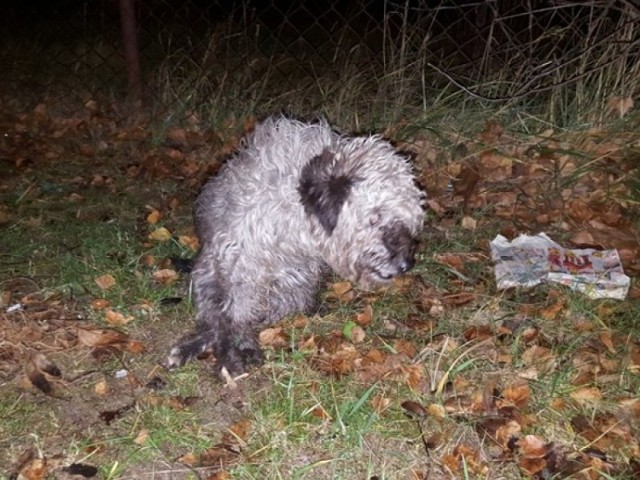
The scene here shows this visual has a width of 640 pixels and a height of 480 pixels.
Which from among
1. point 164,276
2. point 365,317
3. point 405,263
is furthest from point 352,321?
point 164,276

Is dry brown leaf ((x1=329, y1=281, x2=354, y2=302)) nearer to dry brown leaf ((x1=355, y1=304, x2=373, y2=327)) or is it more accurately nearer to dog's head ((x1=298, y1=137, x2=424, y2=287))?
dry brown leaf ((x1=355, y1=304, x2=373, y2=327))

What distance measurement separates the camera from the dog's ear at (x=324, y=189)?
3.06 metres

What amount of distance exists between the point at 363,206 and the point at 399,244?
0.27 meters

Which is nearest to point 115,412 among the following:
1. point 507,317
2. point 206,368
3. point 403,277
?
point 206,368

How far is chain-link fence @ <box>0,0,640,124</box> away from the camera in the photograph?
548 cm

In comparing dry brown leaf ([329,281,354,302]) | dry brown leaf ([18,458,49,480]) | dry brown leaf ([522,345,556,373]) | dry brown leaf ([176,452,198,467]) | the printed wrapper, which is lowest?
dry brown leaf ([329,281,354,302])

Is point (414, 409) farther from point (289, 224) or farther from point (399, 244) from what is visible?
point (289, 224)

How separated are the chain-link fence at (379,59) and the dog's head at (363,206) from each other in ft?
6.08

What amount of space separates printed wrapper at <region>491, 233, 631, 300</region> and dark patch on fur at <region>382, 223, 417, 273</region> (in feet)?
3.68

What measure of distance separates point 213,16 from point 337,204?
7731 mm

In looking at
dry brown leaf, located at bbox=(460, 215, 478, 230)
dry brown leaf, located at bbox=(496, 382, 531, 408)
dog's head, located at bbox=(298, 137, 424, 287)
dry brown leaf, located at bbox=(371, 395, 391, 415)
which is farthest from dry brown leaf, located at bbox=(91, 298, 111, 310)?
dry brown leaf, located at bbox=(460, 215, 478, 230)

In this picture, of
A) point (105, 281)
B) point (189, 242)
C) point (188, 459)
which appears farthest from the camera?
point (189, 242)

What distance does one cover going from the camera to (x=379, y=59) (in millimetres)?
6410

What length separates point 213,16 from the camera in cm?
994
